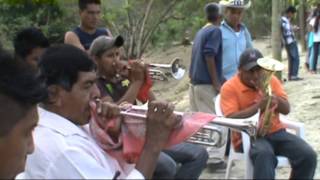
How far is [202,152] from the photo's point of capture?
445 cm

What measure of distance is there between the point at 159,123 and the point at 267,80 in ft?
7.48

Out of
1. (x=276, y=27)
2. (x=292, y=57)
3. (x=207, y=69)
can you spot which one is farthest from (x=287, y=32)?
(x=207, y=69)

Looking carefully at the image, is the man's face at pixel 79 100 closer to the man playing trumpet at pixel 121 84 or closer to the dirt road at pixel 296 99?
the man playing trumpet at pixel 121 84

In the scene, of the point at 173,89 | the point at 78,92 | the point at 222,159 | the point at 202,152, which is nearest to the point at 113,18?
the point at 173,89

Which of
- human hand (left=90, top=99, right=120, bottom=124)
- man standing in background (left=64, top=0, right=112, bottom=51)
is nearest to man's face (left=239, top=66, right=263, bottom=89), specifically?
man standing in background (left=64, top=0, right=112, bottom=51)

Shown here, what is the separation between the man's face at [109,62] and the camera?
437 cm

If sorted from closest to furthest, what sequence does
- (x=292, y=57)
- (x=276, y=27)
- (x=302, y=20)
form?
(x=276, y=27)
(x=292, y=57)
(x=302, y=20)

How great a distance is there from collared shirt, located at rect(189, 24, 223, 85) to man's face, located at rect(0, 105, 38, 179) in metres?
4.50

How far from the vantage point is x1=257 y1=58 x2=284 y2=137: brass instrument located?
462 centimetres

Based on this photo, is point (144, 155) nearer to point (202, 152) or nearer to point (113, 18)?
point (202, 152)

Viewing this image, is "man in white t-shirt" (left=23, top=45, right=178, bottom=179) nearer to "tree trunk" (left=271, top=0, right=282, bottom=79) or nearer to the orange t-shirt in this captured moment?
the orange t-shirt

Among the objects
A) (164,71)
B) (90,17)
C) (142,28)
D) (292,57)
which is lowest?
(142,28)

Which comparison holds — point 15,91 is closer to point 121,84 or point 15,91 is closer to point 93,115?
point 93,115

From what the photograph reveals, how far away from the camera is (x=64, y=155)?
2.42 meters
